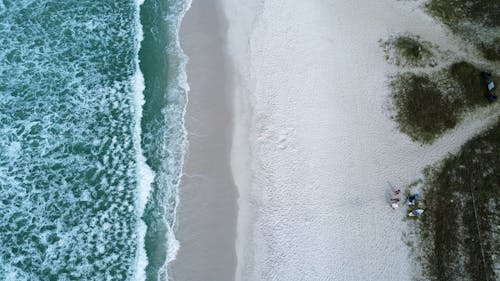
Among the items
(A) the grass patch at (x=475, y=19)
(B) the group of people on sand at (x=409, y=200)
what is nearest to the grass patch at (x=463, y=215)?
(B) the group of people on sand at (x=409, y=200)

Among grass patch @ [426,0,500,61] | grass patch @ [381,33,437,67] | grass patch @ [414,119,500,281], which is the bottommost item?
grass patch @ [414,119,500,281]

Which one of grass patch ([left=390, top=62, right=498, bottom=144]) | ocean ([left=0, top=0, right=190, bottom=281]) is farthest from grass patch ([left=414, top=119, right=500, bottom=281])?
ocean ([left=0, top=0, right=190, bottom=281])

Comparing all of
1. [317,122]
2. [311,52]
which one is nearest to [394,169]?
[317,122]

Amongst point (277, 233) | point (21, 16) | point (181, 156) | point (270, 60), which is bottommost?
point (277, 233)

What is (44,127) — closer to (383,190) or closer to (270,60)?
(270,60)

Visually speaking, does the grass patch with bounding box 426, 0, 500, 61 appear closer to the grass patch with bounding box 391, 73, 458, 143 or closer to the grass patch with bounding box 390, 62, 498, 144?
the grass patch with bounding box 390, 62, 498, 144

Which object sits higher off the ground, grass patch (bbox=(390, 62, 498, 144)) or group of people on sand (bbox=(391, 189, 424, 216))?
grass patch (bbox=(390, 62, 498, 144))

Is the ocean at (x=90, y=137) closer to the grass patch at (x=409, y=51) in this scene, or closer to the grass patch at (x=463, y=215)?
the grass patch at (x=463, y=215)

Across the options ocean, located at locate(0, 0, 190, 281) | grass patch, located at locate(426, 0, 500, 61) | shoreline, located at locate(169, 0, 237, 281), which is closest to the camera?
shoreline, located at locate(169, 0, 237, 281)
